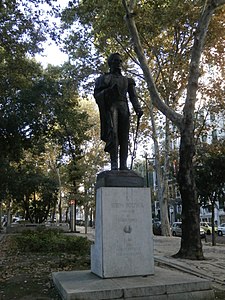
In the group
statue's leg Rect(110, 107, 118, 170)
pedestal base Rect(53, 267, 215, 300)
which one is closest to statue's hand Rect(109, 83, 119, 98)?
statue's leg Rect(110, 107, 118, 170)

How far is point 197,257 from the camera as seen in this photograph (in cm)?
1134

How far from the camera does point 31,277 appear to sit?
8531 mm

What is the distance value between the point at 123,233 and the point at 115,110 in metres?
2.57

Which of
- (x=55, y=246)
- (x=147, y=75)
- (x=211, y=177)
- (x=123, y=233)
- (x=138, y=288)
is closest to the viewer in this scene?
(x=138, y=288)

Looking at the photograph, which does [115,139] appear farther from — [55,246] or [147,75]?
[55,246]

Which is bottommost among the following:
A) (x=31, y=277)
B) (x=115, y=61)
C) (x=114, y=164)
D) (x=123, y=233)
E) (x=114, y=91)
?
(x=31, y=277)

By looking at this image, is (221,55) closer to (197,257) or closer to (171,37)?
(171,37)

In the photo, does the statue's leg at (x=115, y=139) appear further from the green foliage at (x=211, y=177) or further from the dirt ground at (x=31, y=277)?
the green foliage at (x=211, y=177)

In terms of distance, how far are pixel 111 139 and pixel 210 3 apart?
23.4 feet

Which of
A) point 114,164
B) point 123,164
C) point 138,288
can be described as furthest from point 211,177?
point 138,288

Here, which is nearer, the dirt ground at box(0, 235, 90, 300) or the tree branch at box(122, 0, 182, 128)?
the dirt ground at box(0, 235, 90, 300)

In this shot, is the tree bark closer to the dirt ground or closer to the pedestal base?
the dirt ground

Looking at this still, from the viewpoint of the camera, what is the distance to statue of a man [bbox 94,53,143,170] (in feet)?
→ 24.7

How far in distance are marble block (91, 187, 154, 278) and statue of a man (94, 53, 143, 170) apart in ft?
2.92
